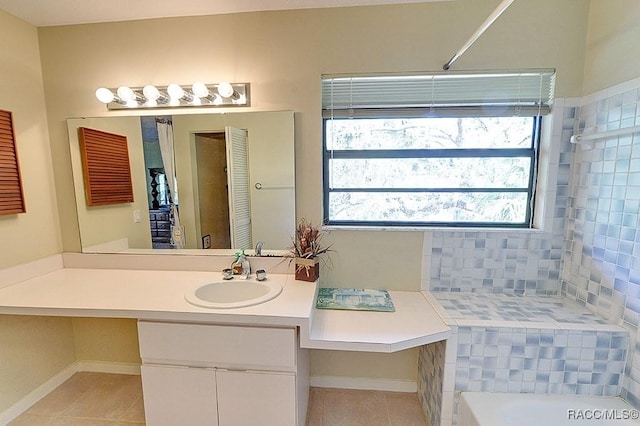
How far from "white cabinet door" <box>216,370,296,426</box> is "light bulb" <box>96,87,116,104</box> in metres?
1.76

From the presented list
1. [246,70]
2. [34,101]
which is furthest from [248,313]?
[34,101]

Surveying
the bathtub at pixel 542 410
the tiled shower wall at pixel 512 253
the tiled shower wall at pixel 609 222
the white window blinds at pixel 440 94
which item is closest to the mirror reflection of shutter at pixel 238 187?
the white window blinds at pixel 440 94

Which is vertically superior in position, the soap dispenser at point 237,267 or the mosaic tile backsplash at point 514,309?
the soap dispenser at point 237,267

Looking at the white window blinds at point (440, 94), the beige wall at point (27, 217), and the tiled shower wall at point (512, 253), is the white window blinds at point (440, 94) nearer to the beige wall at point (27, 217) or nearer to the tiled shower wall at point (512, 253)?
the tiled shower wall at point (512, 253)

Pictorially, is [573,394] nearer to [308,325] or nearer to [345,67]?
[308,325]

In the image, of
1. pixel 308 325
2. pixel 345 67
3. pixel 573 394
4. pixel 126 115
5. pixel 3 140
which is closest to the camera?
pixel 308 325

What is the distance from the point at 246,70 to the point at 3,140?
1457 mm

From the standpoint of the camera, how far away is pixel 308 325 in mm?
1270

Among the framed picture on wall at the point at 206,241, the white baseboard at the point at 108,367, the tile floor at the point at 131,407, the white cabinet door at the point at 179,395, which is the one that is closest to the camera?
the white cabinet door at the point at 179,395

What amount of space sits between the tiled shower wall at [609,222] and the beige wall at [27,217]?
336 centimetres

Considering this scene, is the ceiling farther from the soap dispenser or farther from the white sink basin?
the white sink basin

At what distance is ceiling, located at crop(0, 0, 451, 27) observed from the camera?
5.22ft

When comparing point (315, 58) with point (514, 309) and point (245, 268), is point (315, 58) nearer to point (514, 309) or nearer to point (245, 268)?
point (245, 268)

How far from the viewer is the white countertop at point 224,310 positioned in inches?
51.4
